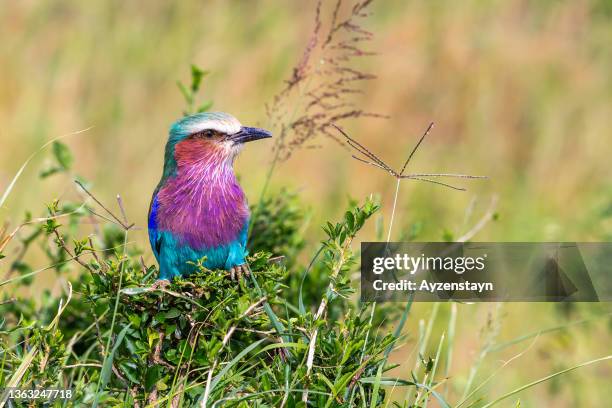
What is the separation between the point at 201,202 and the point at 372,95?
15.1 feet

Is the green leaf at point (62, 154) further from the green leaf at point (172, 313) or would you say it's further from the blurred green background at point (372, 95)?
the blurred green background at point (372, 95)

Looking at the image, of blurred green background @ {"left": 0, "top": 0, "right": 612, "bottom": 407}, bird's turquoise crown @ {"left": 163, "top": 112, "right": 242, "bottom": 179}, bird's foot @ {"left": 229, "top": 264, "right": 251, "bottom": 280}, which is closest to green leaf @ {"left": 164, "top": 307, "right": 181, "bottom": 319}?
bird's foot @ {"left": 229, "top": 264, "right": 251, "bottom": 280}

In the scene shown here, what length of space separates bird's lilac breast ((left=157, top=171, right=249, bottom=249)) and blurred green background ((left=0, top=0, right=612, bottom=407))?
2899 mm

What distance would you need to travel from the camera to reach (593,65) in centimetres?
797

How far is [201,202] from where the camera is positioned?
3.21 m

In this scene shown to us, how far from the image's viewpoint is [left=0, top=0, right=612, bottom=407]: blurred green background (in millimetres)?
6875

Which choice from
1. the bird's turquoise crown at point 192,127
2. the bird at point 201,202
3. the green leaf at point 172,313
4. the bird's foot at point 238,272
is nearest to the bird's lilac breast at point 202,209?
the bird at point 201,202

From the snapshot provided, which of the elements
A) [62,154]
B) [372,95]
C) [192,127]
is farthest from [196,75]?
[372,95]

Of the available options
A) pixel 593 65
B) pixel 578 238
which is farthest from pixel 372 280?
pixel 593 65

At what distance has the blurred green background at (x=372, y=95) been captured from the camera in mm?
6875

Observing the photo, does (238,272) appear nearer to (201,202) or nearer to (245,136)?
(201,202)

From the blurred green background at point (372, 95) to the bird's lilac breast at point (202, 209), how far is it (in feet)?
9.51

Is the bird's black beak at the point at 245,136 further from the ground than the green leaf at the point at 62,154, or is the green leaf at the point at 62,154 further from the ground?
the bird's black beak at the point at 245,136

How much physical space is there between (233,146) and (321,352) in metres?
1.20
